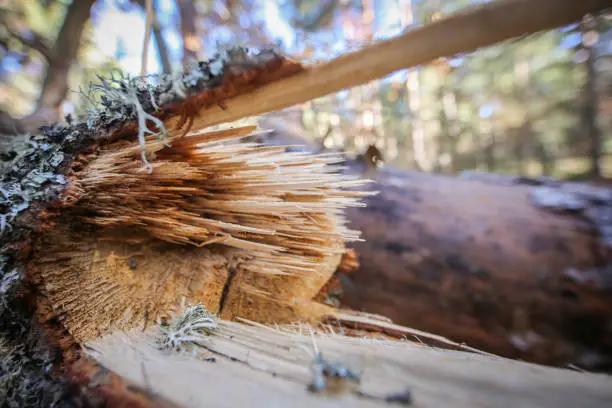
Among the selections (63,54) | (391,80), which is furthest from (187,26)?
(391,80)

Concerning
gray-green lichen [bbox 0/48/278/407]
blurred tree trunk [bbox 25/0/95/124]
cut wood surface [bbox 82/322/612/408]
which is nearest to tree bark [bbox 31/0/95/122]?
blurred tree trunk [bbox 25/0/95/124]

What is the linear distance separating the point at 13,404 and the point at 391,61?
116cm

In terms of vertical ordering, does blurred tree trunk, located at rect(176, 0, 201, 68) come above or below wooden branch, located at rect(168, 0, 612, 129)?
above

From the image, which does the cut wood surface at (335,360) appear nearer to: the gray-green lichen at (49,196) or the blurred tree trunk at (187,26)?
the gray-green lichen at (49,196)

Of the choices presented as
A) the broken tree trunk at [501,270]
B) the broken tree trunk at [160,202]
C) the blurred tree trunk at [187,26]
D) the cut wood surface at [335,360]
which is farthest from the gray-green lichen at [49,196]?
the blurred tree trunk at [187,26]

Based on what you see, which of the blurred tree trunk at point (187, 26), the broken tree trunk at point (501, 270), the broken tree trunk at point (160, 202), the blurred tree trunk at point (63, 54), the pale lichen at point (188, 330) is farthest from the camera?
the blurred tree trunk at point (187, 26)

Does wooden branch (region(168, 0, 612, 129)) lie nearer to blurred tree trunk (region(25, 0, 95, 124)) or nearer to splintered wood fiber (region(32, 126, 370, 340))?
splintered wood fiber (region(32, 126, 370, 340))

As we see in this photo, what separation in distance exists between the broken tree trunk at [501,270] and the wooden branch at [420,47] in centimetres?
133

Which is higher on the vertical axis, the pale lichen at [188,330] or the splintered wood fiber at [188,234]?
the splintered wood fiber at [188,234]

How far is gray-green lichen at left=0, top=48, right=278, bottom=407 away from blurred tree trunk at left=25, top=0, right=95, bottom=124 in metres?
2.16

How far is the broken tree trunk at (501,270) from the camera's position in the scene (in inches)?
60.8

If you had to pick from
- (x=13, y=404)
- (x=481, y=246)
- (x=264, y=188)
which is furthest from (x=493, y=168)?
(x=13, y=404)

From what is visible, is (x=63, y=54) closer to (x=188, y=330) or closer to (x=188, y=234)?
(x=188, y=234)

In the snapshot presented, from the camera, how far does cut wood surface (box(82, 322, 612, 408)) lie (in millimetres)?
480
